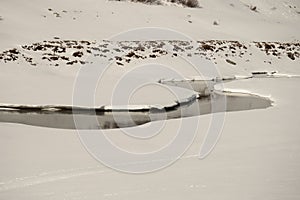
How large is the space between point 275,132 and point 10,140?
651 centimetres

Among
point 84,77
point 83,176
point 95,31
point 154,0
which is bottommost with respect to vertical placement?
point 83,176

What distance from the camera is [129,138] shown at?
8688 millimetres

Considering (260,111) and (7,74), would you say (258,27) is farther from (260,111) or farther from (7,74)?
(7,74)

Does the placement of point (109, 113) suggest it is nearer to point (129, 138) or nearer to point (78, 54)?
point (129, 138)

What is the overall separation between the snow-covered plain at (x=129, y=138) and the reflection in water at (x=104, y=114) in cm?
46

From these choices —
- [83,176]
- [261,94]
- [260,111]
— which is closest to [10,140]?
[83,176]

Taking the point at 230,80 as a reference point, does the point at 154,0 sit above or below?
above

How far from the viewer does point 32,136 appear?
8.46m

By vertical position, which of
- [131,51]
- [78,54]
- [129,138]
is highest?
[131,51]

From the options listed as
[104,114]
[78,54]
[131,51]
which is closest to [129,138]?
[104,114]

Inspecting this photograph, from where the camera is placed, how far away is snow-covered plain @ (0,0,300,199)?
5.91 m

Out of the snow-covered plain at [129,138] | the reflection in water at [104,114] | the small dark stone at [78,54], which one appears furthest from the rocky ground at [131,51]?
the reflection in water at [104,114]

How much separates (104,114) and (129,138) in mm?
2575

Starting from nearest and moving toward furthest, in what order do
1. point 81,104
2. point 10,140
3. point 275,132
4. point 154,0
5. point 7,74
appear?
point 10,140
point 275,132
point 81,104
point 7,74
point 154,0
